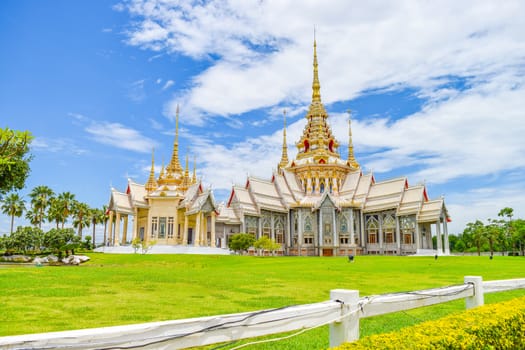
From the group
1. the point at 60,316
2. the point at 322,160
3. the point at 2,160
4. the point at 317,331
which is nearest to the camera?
the point at 317,331

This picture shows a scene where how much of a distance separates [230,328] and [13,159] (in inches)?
919

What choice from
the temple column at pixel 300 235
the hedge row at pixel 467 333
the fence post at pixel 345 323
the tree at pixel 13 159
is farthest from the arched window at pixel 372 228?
the fence post at pixel 345 323

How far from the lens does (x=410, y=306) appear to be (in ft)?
17.1

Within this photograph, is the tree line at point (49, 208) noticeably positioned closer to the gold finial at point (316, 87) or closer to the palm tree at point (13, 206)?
the palm tree at point (13, 206)

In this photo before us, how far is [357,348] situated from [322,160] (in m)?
58.2

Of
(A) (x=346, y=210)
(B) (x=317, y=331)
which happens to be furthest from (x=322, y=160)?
(B) (x=317, y=331)

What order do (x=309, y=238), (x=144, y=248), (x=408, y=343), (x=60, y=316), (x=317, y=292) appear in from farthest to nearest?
1. (x=309, y=238)
2. (x=144, y=248)
3. (x=317, y=292)
4. (x=60, y=316)
5. (x=408, y=343)

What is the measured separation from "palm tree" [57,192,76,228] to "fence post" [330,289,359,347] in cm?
5949

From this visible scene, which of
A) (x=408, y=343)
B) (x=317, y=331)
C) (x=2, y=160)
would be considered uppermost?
(x=2, y=160)

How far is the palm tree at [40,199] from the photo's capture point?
57.1m

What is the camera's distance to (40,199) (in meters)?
57.0

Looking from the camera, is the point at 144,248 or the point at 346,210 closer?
the point at 144,248

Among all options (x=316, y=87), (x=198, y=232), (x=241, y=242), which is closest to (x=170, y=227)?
(x=198, y=232)

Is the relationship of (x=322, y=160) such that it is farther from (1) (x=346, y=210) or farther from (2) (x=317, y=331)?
(2) (x=317, y=331)
